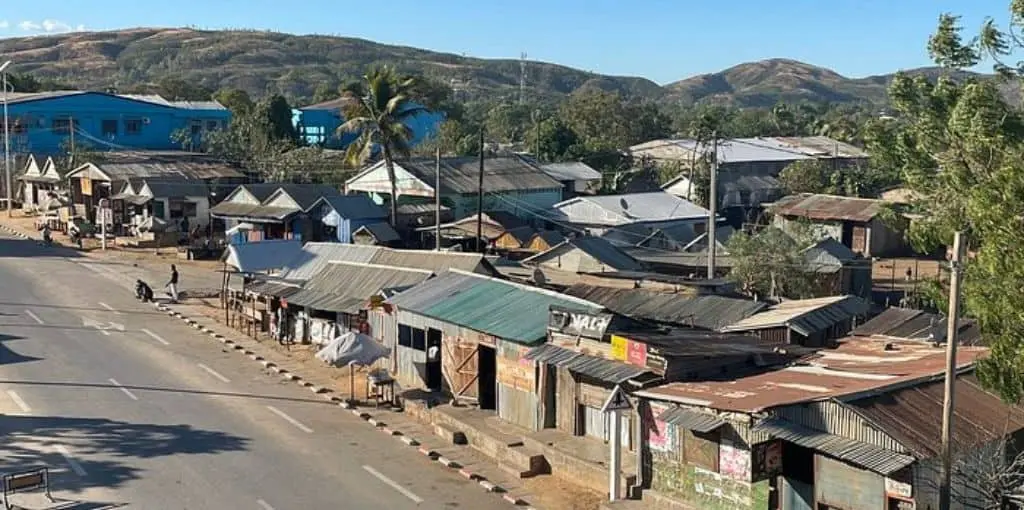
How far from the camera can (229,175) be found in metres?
60.8

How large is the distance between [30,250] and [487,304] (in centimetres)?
3401

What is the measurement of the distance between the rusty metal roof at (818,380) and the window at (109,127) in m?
69.3

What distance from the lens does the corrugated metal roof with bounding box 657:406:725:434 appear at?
50.2ft

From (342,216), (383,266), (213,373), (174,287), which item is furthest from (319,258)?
(342,216)

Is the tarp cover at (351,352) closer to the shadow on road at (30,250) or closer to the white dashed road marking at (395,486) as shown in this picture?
the white dashed road marking at (395,486)

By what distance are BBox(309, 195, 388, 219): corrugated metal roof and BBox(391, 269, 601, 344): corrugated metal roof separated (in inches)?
817

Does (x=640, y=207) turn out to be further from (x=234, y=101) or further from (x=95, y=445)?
(x=234, y=101)

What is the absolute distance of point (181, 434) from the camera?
2098 centimetres

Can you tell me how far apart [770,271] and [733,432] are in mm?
18555

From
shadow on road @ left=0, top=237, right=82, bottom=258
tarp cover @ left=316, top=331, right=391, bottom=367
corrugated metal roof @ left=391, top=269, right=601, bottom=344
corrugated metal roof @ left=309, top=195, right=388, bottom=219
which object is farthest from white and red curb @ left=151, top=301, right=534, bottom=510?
shadow on road @ left=0, top=237, right=82, bottom=258

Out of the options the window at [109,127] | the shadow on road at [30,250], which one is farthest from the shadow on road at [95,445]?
the window at [109,127]

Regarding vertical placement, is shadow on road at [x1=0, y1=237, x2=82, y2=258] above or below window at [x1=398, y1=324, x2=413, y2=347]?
above

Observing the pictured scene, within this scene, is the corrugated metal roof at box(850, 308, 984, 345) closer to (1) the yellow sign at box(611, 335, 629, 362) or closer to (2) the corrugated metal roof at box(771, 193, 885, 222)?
(1) the yellow sign at box(611, 335, 629, 362)

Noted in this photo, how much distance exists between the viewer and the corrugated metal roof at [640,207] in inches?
1939
